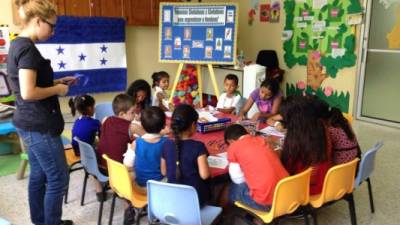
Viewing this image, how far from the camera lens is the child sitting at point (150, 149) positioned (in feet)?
6.73

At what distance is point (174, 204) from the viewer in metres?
1.72

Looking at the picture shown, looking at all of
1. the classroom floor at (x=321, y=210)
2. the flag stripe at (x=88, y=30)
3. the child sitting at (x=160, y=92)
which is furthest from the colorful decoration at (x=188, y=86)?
the classroom floor at (x=321, y=210)

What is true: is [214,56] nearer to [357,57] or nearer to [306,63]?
[306,63]

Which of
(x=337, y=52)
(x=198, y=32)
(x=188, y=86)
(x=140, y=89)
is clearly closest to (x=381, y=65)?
(x=337, y=52)

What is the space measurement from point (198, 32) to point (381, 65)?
247 centimetres

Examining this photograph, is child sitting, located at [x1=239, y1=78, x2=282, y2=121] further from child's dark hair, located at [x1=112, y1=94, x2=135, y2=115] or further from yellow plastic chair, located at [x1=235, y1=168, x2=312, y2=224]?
yellow plastic chair, located at [x1=235, y1=168, x2=312, y2=224]

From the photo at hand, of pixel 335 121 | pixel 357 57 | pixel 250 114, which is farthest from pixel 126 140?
pixel 357 57

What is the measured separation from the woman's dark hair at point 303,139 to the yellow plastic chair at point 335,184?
13cm

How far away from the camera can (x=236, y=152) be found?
1906mm

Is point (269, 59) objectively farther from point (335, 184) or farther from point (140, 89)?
point (335, 184)

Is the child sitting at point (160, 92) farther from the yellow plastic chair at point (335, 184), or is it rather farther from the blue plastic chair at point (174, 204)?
the yellow plastic chair at point (335, 184)

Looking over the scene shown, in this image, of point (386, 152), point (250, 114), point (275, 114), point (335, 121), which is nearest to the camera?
point (335, 121)

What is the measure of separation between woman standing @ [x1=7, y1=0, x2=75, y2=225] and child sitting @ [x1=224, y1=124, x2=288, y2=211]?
3.11 ft

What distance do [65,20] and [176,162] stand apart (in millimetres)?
3797
